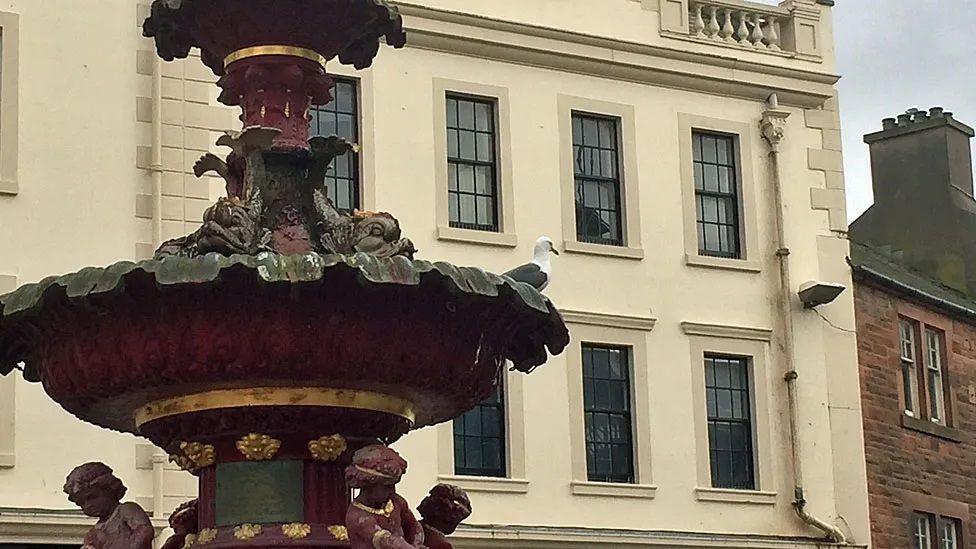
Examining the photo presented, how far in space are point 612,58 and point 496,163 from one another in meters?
2.27

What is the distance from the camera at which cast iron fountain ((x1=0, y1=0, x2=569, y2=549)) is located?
7824mm

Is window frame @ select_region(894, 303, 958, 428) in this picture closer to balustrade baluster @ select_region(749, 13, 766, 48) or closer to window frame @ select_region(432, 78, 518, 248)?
balustrade baluster @ select_region(749, 13, 766, 48)

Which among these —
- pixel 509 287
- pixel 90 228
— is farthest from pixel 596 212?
pixel 509 287

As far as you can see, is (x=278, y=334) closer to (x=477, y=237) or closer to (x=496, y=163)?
(x=477, y=237)

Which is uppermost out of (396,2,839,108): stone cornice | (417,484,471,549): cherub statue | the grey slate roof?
(396,2,839,108): stone cornice

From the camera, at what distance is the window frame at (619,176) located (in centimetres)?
2459

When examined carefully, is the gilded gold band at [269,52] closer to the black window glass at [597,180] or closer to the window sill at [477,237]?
the window sill at [477,237]

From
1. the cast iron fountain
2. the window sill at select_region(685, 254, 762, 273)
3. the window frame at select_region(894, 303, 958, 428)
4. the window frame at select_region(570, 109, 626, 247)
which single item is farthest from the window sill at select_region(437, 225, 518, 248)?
the cast iron fountain

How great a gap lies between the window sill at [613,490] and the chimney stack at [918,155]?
12.6 metres

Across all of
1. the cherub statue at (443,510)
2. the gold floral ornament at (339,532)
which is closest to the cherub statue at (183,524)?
the gold floral ornament at (339,532)

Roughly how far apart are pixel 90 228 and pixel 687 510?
828 cm

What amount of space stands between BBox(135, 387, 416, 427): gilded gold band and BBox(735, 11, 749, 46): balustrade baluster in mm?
18938

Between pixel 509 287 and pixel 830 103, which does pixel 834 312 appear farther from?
pixel 509 287

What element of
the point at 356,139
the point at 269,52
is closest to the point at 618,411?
the point at 356,139
